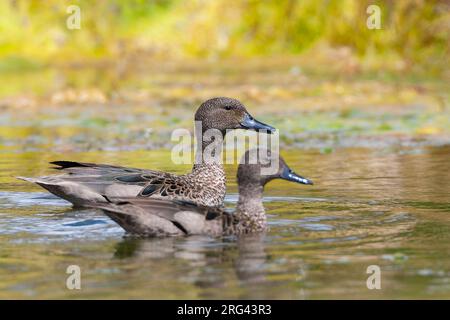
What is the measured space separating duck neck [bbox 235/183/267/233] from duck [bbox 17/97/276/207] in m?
0.94

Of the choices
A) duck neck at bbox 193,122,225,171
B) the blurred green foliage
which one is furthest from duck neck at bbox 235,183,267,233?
the blurred green foliage

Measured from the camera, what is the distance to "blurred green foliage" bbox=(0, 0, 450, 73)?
24.3 m

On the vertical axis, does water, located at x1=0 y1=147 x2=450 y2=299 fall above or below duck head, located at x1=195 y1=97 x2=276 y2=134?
below

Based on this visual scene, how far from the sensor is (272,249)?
760cm

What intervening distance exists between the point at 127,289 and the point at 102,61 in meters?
24.0

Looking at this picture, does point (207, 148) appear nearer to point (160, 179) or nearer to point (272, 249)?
point (160, 179)

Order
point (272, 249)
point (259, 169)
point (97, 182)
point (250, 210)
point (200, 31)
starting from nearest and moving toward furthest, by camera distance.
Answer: point (272, 249)
point (250, 210)
point (259, 169)
point (97, 182)
point (200, 31)

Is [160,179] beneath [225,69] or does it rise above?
beneath

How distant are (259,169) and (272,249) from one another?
0.99m

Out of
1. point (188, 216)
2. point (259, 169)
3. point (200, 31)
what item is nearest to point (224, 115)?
point (259, 169)

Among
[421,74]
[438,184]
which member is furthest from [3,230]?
[421,74]

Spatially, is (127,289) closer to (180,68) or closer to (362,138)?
(362,138)

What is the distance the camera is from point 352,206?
958 cm

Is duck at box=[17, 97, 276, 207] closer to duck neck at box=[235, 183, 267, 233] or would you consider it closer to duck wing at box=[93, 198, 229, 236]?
duck neck at box=[235, 183, 267, 233]
